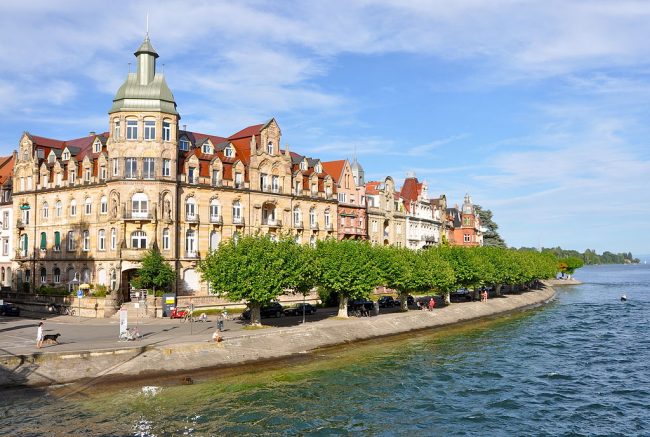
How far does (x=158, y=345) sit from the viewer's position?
51281mm

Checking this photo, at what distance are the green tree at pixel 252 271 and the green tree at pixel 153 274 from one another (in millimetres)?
11913

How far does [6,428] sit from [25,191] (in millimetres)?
68352

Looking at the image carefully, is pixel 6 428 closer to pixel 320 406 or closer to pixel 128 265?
pixel 320 406

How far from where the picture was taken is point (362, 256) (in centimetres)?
7344

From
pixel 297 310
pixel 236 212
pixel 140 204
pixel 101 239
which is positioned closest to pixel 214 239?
pixel 236 212

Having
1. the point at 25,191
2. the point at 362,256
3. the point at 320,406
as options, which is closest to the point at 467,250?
the point at 362,256

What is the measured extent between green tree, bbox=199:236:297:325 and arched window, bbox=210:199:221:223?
852 inches

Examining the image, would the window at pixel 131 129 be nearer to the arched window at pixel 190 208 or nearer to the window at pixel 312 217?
the arched window at pixel 190 208

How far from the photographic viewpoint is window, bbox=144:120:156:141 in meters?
78.7

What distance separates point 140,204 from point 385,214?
59.5 m

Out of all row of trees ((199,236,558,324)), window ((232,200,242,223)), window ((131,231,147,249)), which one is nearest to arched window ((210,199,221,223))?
window ((232,200,242,223))

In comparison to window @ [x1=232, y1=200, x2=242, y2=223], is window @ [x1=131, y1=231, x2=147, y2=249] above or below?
below

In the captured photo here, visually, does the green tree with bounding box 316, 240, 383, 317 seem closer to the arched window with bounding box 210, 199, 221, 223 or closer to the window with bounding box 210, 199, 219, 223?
the window with bounding box 210, 199, 219, 223

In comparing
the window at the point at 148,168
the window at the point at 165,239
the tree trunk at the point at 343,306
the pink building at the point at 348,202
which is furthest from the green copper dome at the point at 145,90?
the pink building at the point at 348,202
